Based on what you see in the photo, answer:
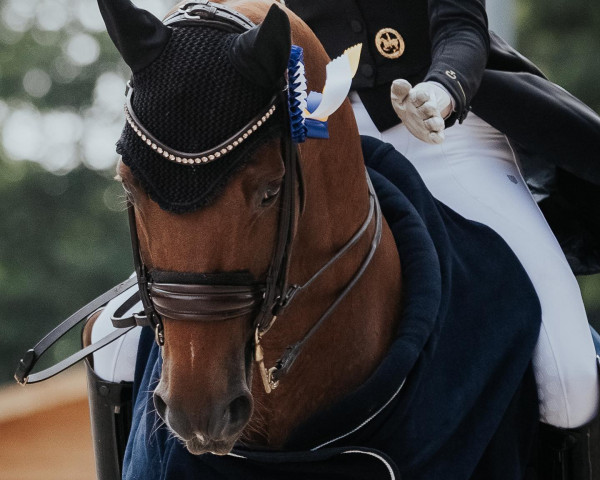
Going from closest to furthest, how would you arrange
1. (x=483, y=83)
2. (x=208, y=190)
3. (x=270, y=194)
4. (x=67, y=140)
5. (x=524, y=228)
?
(x=208, y=190)
(x=270, y=194)
(x=524, y=228)
(x=483, y=83)
(x=67, y=140)

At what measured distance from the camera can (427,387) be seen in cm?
248

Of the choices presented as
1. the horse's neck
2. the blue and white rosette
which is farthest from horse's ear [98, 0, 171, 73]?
the horse's neck

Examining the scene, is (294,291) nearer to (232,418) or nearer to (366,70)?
(232,418)

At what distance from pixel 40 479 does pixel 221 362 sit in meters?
5.57

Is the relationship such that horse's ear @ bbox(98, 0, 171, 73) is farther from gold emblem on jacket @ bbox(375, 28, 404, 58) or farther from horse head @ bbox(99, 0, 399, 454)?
gold emblem on jacket @ bbox(375, 28, 404, 58)

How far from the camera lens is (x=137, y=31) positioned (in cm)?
204

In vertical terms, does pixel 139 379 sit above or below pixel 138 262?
below

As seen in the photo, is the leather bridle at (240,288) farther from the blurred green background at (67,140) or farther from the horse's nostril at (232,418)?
the blurred green background at (67,140)

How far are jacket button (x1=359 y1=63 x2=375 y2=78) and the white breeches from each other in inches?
3.7

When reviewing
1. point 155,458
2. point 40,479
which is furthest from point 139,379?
point 40,479

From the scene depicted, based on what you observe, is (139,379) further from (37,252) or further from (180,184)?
(37,252)

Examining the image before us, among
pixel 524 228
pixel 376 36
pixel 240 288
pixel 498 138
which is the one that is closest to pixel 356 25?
pixel 376 36

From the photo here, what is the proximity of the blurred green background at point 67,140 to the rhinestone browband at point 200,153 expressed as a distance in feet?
46.4

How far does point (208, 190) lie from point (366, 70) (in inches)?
46.0
